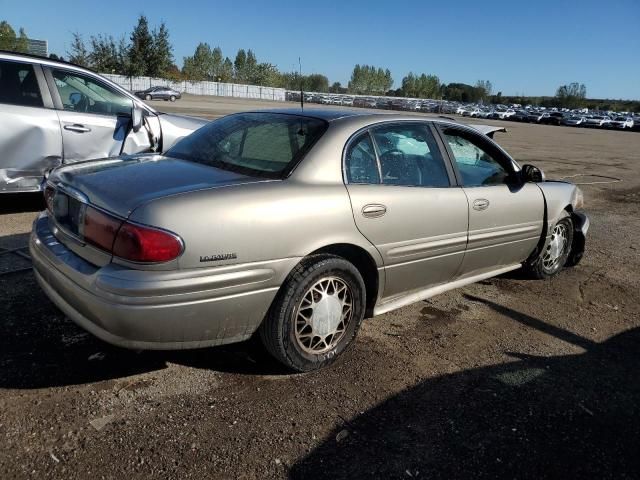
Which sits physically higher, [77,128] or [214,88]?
[77,128]

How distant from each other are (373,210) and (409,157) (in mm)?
661

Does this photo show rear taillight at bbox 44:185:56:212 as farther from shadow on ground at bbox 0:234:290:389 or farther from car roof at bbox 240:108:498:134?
car roof at bbox 240:108:498:134

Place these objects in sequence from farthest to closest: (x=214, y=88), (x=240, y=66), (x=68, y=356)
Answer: (x=240, y=66)
(x=214, y=88)
(x=68, y=356)

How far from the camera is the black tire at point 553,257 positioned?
488cm

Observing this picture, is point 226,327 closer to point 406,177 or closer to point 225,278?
point 225,278

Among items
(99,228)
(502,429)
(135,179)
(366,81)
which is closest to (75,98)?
(135,179)

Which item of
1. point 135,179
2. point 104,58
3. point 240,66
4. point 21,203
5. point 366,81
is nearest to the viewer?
point 135,179

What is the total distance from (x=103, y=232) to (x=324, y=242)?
1.13 m

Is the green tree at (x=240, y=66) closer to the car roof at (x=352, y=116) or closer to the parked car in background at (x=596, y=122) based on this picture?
the parked car in background at (x=596, y=122)

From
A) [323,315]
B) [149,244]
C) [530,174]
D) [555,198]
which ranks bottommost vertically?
[323,315]

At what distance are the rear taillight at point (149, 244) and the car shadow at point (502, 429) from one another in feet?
3.65

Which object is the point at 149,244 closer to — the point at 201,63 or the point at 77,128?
the point at 77,128

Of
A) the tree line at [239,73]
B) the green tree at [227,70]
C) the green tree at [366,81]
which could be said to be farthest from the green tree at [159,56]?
the green tree at [366,81]

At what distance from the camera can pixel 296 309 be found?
9.75 ft
